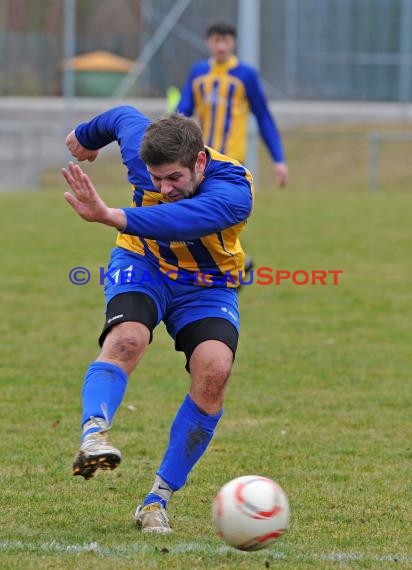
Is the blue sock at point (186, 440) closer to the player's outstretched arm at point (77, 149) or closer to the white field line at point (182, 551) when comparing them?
the white field line at point (182, 551)

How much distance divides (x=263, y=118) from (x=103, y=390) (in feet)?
21.3

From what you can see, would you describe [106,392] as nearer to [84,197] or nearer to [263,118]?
[84,197]

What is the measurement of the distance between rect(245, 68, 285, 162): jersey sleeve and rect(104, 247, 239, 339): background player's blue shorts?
5464 millimetres

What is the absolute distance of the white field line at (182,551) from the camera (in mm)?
4199

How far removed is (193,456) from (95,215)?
1116 mm

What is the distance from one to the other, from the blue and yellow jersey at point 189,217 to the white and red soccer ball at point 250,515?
38.1 inches

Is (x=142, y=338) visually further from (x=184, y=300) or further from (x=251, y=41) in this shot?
(x=251, y=41)

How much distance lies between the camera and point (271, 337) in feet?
29.7

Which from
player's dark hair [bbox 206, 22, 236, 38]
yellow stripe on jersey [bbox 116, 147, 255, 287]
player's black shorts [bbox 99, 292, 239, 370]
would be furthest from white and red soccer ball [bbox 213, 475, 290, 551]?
player's dark hair [bbox 206, 22, 236, 38]

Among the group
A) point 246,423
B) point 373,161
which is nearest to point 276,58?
point 373,161

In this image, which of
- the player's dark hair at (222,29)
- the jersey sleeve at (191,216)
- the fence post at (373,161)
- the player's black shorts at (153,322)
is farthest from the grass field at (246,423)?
the fence post at (373,161)

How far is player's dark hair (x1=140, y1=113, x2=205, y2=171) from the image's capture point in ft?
14.5

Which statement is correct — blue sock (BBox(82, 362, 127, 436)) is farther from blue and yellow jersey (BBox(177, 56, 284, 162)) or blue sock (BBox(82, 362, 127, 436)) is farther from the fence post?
the fence post

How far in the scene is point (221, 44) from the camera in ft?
34.7
